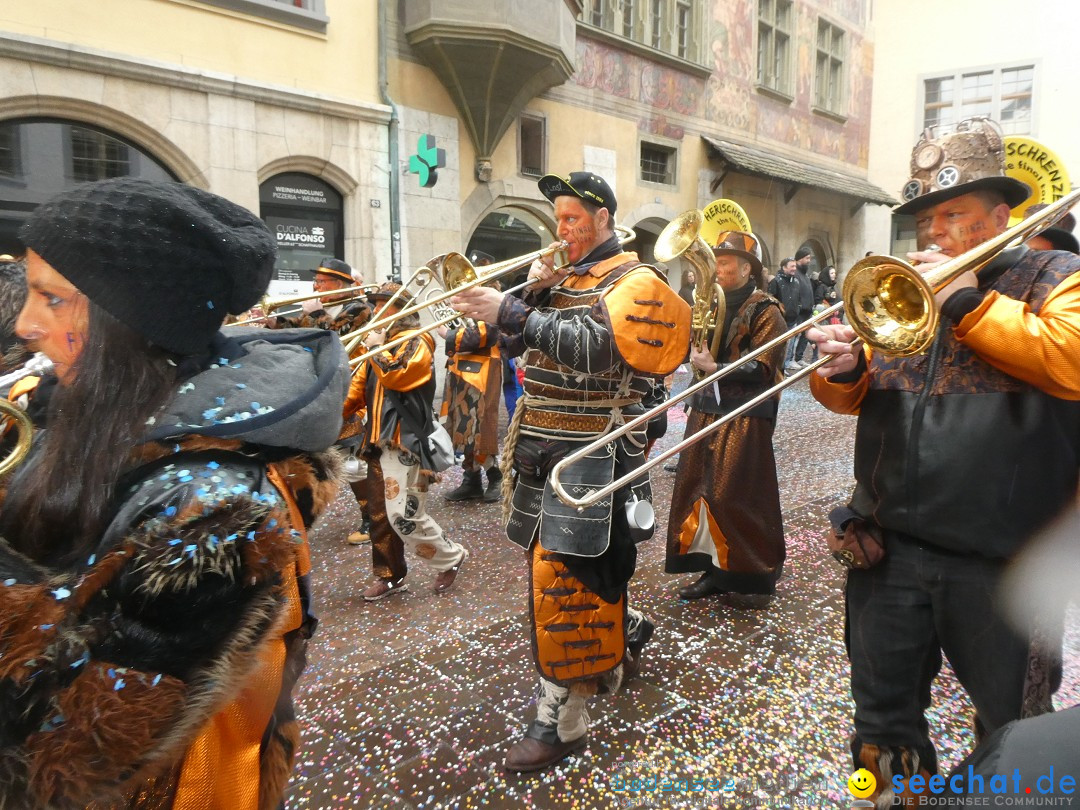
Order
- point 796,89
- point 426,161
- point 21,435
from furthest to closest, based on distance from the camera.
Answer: point 796,89 → point 426,161 → point 21,435

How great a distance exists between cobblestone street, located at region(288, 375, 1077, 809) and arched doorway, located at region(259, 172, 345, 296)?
6015 mm

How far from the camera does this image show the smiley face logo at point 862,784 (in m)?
1.88

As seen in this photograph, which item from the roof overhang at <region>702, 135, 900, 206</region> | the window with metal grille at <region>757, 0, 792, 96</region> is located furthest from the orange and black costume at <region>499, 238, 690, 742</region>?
the window with metal grille at <region>757, 0, 792, 96</region>

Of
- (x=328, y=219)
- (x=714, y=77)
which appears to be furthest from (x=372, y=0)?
(x=714, y=77)

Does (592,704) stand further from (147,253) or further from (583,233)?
(147,253)

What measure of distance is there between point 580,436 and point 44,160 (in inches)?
300

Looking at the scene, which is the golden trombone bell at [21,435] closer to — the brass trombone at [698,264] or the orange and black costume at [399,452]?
the orange and black costume at [399,452]

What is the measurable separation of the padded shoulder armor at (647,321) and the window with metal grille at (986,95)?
2294 centimetres

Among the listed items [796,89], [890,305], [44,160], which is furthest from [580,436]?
[796,89]

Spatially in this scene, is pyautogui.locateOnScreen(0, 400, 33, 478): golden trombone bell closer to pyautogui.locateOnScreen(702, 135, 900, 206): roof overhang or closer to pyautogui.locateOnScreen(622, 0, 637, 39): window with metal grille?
pyautogui.locateOnScreen(622, 0, 637, 39): window with metal grille

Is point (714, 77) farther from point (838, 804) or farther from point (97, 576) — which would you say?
point (97, 576)

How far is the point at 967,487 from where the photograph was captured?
5.86ft

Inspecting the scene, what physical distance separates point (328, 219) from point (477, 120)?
2818 millimetres

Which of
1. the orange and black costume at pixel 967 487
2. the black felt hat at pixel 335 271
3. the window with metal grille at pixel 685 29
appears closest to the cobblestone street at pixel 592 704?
the orange and black costume at pixel 967 487
